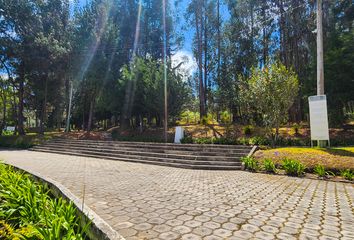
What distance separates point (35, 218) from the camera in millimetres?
3373

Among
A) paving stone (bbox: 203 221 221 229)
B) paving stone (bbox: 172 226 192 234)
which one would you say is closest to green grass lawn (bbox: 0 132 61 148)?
paving stone (bbox: 172 226 192 234)

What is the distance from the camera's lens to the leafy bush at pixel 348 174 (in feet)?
22.3

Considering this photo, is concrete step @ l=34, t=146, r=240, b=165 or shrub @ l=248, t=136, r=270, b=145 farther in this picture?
shrub @ l=248, t=136, r=270, b=145

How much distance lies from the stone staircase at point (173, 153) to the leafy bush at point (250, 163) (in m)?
0.29

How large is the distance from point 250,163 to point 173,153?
397 cm

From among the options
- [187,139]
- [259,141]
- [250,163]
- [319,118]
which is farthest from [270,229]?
[187,139]

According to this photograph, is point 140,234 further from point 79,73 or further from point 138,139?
point 79,73

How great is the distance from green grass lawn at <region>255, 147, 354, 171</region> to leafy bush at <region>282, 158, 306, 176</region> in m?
0.30

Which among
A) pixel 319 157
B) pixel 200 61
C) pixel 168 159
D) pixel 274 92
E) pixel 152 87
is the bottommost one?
pixel 168 159

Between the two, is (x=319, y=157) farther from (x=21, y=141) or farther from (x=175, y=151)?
(x=21, y=141)

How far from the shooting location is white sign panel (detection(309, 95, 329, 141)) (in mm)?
9453

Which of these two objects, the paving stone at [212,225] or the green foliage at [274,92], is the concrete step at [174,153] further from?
the paving stone at [212,225]

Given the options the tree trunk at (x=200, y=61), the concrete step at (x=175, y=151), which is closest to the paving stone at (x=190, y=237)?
the concrete step at (x=175, y=151)

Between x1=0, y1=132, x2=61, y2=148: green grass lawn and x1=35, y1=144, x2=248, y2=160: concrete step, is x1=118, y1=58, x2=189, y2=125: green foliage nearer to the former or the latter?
x1=35, y1=144, x2=248, y2=160: concrete step
